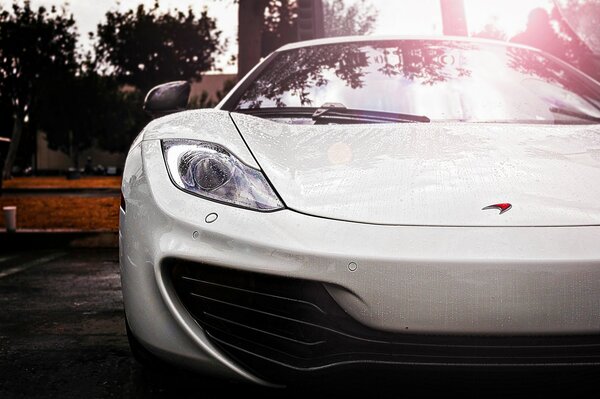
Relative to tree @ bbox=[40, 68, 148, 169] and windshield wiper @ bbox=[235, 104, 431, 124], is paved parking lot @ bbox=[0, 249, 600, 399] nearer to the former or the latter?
windshield wiper @ bbox=[235, 104, 431, 124]

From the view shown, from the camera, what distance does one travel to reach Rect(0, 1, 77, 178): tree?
34.4 m

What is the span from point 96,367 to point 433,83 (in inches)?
67.0

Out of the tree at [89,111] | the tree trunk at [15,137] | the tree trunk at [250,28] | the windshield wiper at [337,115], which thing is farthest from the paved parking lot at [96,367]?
the tree trunk at [15,137]

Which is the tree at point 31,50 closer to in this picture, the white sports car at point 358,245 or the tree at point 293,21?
the tree at point 293,21

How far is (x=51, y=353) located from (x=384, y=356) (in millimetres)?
1861

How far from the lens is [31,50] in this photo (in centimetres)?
3512

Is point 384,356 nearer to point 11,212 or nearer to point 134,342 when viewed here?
point 134,342

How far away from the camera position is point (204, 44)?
37.6m

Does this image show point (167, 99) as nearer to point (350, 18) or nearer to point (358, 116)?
point (358, 116)

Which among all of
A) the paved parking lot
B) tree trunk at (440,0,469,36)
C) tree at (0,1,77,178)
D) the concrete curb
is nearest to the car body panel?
the paved parking lot

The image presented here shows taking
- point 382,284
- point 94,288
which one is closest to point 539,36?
point 94,288

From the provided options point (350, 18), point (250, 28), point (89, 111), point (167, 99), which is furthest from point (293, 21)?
point (89, 111)

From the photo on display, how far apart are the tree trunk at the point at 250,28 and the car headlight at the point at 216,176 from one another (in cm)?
844

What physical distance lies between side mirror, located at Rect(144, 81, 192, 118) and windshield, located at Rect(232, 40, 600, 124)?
0.31 m
